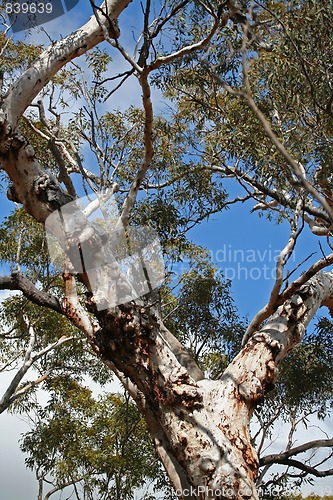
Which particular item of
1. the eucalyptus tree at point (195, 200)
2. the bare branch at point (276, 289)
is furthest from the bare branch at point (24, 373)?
the bare branch at point (276, 289)

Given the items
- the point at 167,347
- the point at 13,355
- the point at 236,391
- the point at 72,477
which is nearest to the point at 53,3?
the point at 167,347

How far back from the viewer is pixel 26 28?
312 inches

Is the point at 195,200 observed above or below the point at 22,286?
above

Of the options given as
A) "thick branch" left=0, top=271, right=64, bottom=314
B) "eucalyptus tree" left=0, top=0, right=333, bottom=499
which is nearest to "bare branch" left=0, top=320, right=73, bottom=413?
"eucalyptus tree" left=0, top=0, right=333, bottom=499

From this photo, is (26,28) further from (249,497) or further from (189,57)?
(249,497)

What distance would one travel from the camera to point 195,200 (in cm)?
673

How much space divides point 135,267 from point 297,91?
2.05 m

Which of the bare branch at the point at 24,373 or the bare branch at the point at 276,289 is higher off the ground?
the bare branch at the point at 24,373

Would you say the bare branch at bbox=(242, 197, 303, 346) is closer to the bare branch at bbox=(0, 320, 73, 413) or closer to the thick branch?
the thick branch

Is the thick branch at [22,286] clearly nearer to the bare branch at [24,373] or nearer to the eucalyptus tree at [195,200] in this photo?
the eucalyptus tree at [195,200]

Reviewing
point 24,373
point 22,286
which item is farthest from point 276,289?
point 24,373

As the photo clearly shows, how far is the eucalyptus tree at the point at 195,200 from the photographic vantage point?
142 inches

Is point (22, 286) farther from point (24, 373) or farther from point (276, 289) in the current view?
point (24, 373)

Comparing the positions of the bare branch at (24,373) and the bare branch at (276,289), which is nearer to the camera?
the bare branch at (276,289)
